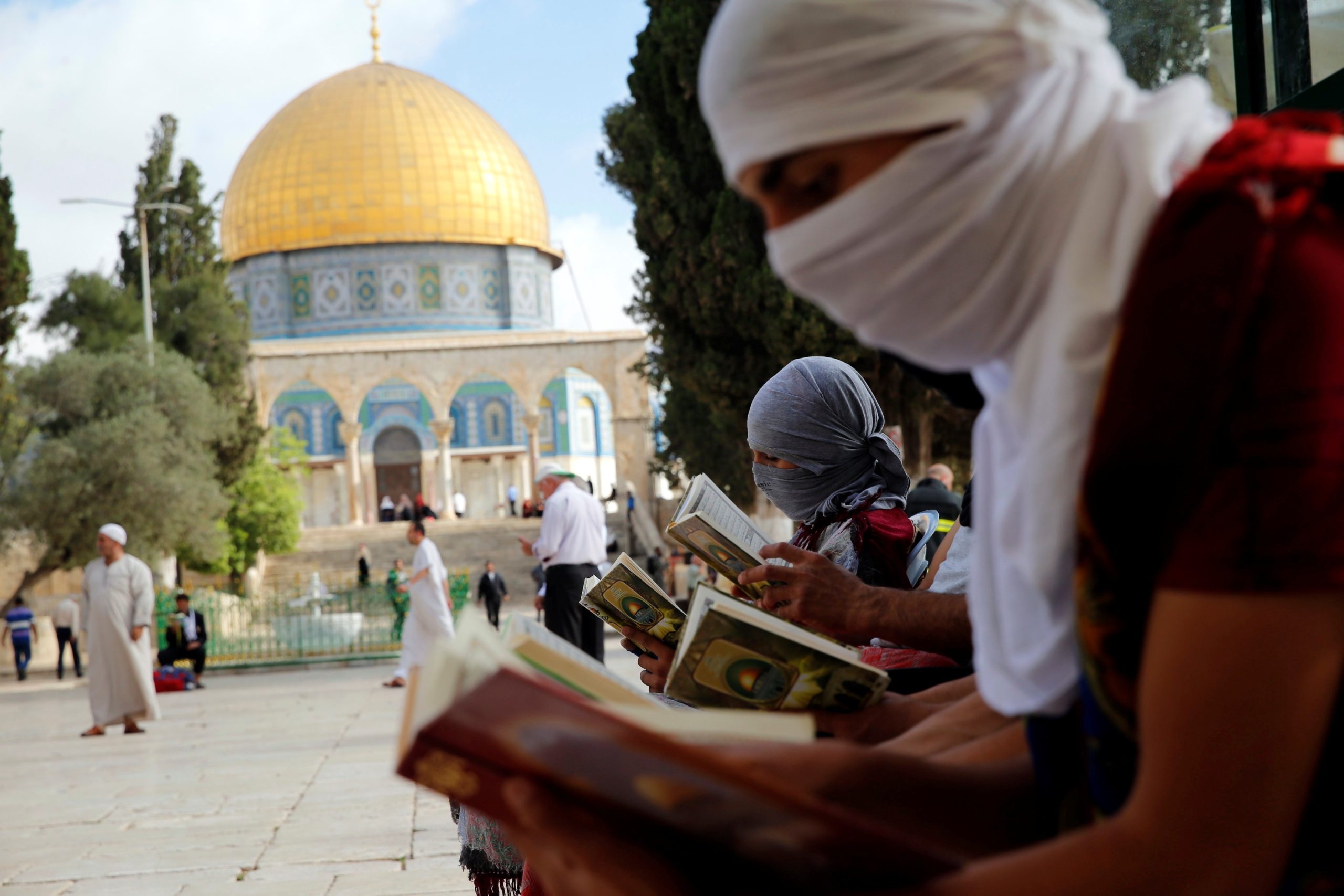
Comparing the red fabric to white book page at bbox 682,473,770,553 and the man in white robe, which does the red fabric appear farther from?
the man in white robe

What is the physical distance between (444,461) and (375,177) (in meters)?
9.18

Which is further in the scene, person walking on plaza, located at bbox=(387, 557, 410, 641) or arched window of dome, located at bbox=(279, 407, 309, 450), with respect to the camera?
arched window of dome, located at bbox=(279, 407, 309, 450)

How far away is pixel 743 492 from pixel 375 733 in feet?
28.6

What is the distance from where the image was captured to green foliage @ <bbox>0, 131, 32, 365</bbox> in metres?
14.7

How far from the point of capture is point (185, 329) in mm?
21391

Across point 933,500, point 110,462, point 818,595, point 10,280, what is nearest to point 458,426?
point 110,462

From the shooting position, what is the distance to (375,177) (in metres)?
38.9

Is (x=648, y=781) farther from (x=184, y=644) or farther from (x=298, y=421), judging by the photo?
(x=298, y=421)

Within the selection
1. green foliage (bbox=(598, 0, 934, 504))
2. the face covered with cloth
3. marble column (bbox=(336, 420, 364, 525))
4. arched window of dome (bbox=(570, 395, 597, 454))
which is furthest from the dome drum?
the face covered with cloth

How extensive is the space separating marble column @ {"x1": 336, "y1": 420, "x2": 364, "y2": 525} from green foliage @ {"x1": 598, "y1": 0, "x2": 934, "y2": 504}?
2219cm

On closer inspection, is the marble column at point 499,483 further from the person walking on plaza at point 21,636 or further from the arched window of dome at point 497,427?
the person walking on plaza at point 21,636

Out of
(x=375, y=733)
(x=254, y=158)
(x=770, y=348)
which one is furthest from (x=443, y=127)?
(x=375, y=733)

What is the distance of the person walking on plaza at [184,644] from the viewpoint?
13438mm

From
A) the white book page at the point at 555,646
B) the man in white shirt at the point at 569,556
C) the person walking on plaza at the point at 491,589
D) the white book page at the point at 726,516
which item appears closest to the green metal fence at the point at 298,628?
the person walking on plaza at the point at 491,589
